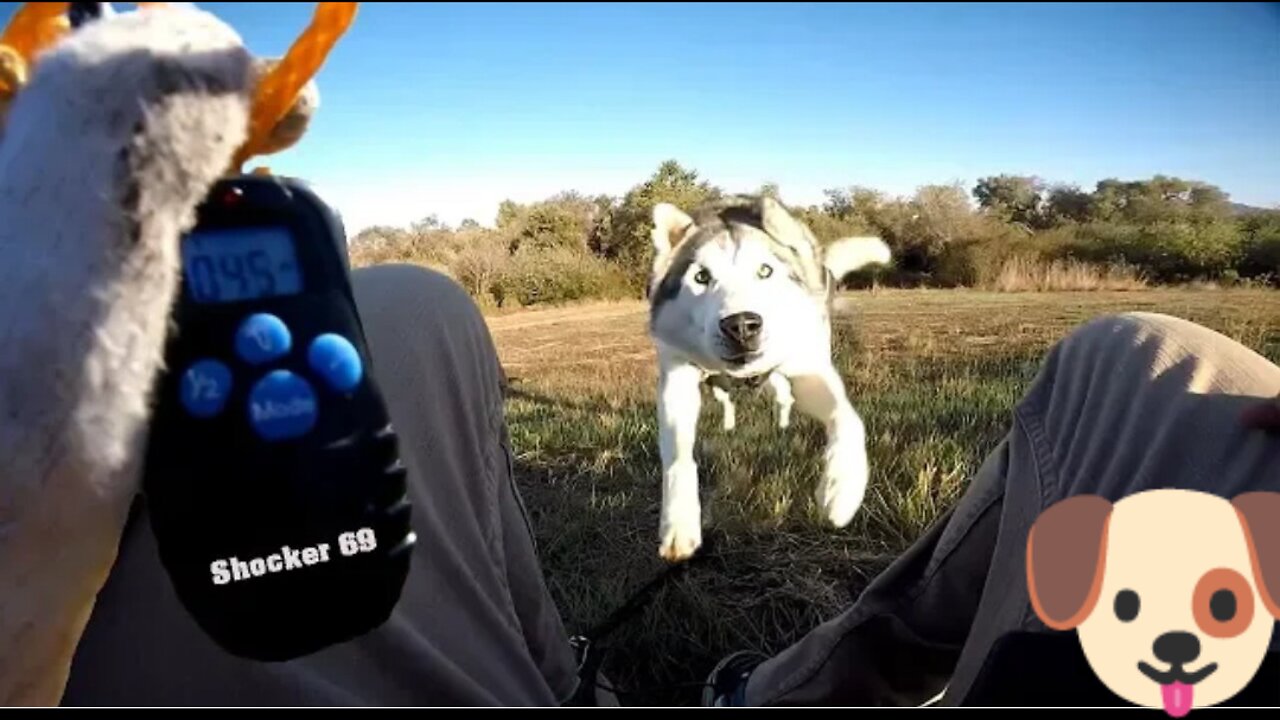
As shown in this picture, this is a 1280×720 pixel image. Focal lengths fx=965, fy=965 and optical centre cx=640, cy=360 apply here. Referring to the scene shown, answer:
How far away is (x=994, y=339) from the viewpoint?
0.68 metres

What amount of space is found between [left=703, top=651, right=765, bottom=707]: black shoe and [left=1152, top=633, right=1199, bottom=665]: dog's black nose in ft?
1.11

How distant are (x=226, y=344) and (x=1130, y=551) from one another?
12.1 inches

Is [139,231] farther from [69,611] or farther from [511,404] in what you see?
[511,404]

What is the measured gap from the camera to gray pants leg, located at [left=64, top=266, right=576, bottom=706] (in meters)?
0.39

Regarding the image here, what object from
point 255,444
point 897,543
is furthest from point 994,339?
point 255,444

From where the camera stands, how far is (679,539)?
28.7 inches

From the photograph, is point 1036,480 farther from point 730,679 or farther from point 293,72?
point 293,72

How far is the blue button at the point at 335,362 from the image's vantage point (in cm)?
29

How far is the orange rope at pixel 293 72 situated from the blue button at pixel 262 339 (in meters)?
0.06

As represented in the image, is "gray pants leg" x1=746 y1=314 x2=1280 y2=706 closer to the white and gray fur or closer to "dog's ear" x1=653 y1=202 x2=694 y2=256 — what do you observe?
"dog's ear" x1=653 y1=202 x2=694 y2=256

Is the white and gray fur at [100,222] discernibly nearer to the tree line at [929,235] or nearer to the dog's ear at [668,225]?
the tree line at [929,235]

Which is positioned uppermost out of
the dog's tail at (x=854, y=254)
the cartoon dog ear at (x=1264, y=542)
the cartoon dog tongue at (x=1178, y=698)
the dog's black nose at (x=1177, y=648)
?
the dog's tail at (x=854, y=254)

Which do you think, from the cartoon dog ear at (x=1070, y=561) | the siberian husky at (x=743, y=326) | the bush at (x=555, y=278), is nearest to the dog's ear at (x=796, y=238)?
the siberian husky at (x=743, y=326)

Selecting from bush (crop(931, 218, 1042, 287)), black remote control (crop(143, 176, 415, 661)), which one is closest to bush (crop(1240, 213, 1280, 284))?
bush (crop(931, 218, 1042, 287))
